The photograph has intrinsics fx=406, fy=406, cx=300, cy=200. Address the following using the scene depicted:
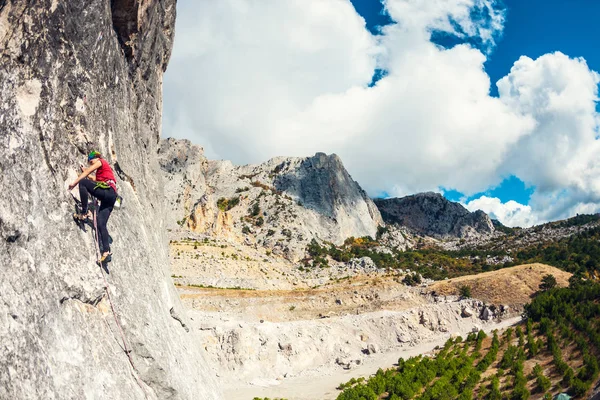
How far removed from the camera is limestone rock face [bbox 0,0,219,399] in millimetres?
6594

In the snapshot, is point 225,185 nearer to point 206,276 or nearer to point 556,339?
point 206,276

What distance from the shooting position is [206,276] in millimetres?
51000

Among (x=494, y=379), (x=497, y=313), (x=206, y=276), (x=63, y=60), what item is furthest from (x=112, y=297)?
(x=206, y=276)

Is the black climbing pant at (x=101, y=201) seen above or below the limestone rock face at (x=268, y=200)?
below

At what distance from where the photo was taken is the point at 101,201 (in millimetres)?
8898

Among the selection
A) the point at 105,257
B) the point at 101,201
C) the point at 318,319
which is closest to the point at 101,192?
the point at 101,201

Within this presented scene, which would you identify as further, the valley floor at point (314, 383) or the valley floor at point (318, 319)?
the valley floor at point (318, 319)

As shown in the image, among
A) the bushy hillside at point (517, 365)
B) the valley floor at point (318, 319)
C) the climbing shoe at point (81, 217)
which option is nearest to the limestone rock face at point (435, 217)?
the valley floor at point (318, 319)

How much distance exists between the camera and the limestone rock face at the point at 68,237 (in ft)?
21.6

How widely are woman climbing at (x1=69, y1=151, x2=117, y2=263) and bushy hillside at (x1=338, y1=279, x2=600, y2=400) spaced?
17.0 metres

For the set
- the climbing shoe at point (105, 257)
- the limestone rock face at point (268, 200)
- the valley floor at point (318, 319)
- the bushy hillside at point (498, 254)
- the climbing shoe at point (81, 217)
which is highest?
the limestone rock face at point (268, 200)

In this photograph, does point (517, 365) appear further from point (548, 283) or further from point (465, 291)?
point (548, 283)

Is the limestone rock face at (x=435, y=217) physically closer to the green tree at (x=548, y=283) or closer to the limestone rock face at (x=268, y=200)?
the limestone rock face at (x=268, y=200)

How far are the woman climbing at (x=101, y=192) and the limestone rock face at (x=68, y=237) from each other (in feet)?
0.82
